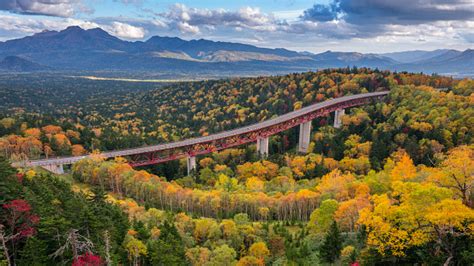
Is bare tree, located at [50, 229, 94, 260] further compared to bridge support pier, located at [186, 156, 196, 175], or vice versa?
bridge support pier, located at [186, 156, 196, 175]

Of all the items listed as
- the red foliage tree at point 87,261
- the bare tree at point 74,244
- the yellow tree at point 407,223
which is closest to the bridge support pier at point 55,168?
the bare tree at point 74,244

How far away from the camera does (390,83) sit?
17025 centimetres

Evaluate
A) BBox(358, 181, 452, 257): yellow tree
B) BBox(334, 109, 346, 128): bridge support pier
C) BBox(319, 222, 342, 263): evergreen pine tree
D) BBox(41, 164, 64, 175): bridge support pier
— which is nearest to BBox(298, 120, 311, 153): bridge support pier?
BBox(334, 109, 346, 128): bridge support pier

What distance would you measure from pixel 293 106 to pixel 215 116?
140 ft

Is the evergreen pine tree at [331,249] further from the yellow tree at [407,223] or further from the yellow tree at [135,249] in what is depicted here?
the yellow tree at [135,249]

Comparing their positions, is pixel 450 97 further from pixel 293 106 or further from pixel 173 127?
pixel 173 127

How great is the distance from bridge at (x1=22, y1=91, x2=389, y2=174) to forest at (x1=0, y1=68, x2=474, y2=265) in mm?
Answer: 5131

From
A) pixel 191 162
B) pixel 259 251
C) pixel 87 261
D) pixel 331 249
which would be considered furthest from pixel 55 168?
pixel 331 249

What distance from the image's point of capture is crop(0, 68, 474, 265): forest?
32.2m

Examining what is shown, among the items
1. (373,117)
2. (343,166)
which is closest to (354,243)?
(343,166)

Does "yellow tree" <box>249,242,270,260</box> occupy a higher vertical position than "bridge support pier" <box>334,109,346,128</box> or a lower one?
lower

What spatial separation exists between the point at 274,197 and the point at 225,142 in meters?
49.5

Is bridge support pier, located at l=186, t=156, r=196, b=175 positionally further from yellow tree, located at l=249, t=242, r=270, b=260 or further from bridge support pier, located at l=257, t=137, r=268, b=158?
yellow tree, located at l=249, t=242, r=270, b=260

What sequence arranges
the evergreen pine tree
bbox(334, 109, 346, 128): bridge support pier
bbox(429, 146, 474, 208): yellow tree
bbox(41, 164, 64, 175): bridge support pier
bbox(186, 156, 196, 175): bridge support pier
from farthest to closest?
bbox(334, 109, 346, 128): bridge support pier < bbox(186, 156, 196, 175): bridge support pier < bbox(41, 164, 64, 175): bridge support pier < the evergreen pine tree < bbox(429, 146, 474, 208): yellow tree
